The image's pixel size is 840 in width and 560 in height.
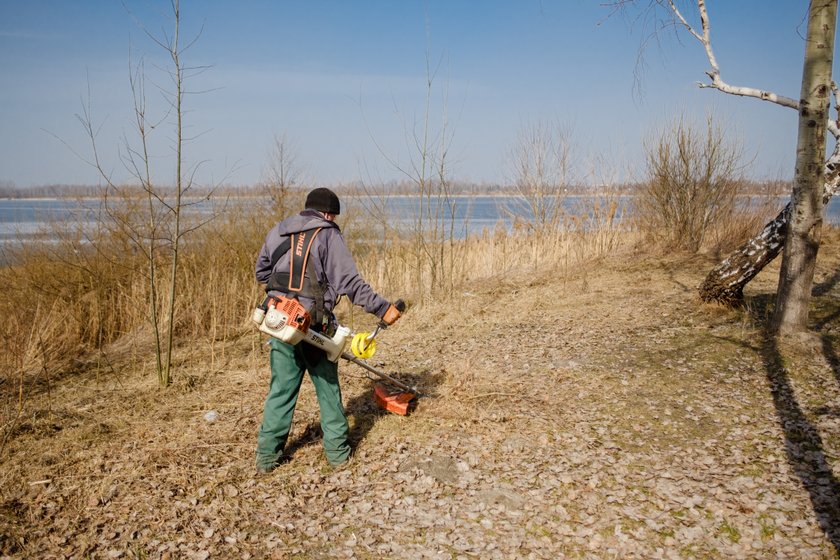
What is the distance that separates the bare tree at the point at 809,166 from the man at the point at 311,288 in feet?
14.0

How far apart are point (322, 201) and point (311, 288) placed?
24.0 inches

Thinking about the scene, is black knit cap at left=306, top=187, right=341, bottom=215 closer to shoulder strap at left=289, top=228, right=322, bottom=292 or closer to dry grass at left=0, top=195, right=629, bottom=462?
shoulder strap at left=289, top=228, right=322, bottom=292

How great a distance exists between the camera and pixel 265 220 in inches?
440

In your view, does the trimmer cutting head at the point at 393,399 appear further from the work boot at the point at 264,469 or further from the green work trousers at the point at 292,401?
the work boot at the point at 264,469

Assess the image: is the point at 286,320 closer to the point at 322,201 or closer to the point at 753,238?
Result: the point at 322,201

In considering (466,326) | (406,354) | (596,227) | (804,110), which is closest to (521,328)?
(466,326)

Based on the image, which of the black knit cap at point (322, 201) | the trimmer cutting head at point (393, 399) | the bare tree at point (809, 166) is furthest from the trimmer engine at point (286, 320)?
the bare tree at point (809, 166)

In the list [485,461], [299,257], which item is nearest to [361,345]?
[299,257]

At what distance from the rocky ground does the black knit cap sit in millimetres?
1893

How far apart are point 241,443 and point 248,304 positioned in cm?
501

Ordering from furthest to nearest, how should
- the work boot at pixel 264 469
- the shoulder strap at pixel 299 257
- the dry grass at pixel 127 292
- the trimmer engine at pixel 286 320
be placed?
the dry grass at pixel 127 292, the work boot at pixel 264 469, the shoulder strap at pixel 299 257, the trimmer engine at pixel 286 320

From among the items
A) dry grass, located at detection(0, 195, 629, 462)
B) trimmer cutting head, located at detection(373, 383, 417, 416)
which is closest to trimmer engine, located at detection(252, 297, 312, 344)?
trimmer cutting head, located at detection(373, 383, 417, 416)

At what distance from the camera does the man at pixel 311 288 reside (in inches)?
153

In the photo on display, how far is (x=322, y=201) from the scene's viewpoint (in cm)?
397
